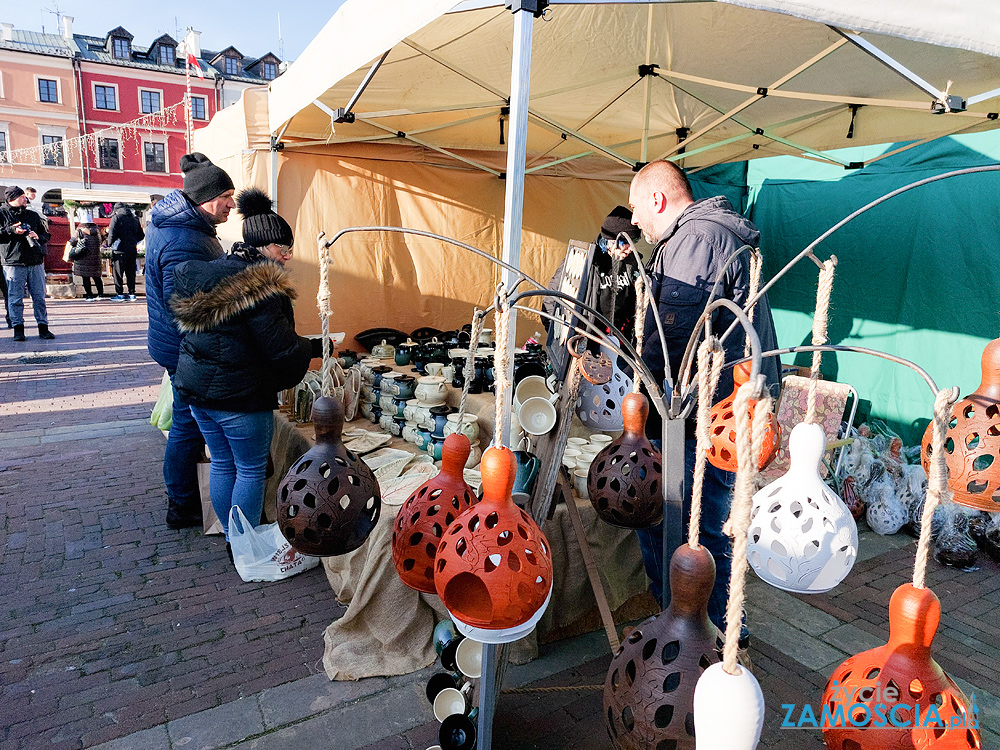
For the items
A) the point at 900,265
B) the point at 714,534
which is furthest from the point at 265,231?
the point at 900,265

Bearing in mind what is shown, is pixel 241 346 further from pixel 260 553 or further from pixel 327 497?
pixel 327 497

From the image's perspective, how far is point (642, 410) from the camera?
173 cm

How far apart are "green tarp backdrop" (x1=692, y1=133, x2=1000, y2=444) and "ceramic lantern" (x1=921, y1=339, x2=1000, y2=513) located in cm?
465

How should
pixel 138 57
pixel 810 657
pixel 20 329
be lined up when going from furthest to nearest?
pixel 138 57, pixel 20 329, pixel 810 657

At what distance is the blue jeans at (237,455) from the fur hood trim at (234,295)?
52 centimetres

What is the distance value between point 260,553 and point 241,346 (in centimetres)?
122

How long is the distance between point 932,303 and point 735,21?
3.28m

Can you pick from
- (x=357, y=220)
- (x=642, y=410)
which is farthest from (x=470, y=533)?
(x=357, y=220)

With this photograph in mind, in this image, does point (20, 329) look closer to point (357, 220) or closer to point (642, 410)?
point (357, 220)

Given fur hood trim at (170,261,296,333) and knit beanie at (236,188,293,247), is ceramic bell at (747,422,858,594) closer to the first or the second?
fur hood trim at (170,261,296,333)

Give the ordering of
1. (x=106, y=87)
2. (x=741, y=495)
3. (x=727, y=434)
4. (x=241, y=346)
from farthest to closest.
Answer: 1. (x=106, y=87)
2. (x=241, y=346)
3. (x=727, y=434)
4. (x=741, y=495)

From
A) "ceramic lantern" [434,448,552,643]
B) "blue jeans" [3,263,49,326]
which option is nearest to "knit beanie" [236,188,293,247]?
"ceramic lantern" [434,448,552,643]

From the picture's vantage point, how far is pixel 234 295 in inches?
118

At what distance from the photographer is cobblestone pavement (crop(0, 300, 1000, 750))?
241 centimetres
